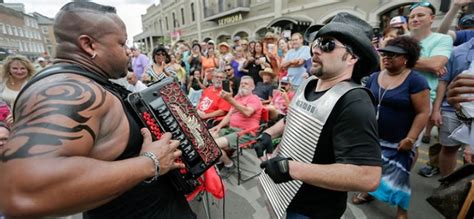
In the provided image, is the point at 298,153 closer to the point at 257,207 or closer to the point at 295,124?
the point at 295,124

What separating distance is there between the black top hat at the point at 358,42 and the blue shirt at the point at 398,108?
1.11m

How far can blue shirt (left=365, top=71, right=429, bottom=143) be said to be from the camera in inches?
84.5

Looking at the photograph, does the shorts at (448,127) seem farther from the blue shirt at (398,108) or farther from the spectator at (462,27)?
the spectator at (462,27)

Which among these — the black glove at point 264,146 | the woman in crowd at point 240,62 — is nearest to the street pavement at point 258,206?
the black glove at point 264,146

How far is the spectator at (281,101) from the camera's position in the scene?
3746 mm

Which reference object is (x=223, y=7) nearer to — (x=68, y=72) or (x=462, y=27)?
(x=462, y=27)

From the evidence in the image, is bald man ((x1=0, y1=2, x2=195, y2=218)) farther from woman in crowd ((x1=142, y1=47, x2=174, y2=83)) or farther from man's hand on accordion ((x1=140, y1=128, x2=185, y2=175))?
woman in crowd ((x1=142, y1=47, x2=174, y2=83))

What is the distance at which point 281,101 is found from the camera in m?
4.00

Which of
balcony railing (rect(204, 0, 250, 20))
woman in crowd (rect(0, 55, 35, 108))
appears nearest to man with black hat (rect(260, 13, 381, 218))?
woman in crowd (rect(0, 55, 35, 108))

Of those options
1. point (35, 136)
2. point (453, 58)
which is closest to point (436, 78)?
point (453, 58)

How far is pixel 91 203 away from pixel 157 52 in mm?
4828

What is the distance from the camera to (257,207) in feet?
9.22

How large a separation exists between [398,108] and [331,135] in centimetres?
152

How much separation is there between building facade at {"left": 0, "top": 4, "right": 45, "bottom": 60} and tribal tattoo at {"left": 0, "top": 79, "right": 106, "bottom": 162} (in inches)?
1659
